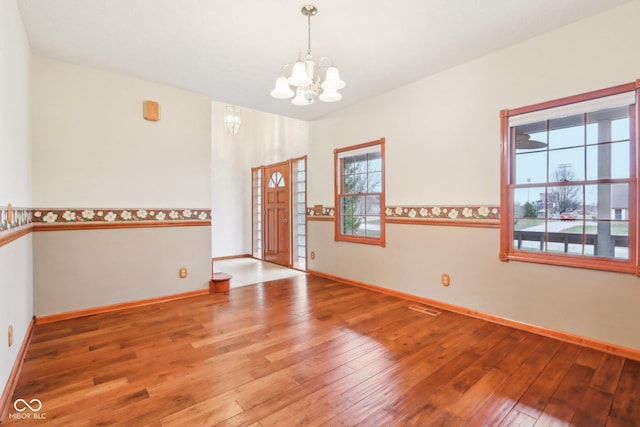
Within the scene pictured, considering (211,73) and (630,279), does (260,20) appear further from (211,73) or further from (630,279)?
(630,279)

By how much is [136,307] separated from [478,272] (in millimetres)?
3655

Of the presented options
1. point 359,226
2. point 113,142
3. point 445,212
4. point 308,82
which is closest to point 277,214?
point 359,226

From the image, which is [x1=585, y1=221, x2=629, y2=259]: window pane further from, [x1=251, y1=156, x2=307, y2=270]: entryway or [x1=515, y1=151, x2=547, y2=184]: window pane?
[x1=251, y1=156, x2=307, y2=270]: entryway

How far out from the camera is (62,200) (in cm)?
303

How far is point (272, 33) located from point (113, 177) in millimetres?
2267

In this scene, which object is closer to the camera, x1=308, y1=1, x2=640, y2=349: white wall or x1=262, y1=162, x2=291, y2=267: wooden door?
x1=308, y1=1, x2=640, y2=349: white wall

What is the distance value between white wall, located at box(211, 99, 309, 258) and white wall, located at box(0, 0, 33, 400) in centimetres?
382

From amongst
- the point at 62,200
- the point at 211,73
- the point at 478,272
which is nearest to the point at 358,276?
the point at 478,272

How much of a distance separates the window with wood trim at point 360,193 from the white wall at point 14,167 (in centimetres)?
340

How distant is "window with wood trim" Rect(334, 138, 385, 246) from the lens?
13.3 ft

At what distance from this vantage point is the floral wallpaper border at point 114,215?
2.96 m

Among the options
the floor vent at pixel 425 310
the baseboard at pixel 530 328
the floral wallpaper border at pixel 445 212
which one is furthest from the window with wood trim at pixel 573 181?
the floor vent at pixel 425 310

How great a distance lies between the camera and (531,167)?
273 cm

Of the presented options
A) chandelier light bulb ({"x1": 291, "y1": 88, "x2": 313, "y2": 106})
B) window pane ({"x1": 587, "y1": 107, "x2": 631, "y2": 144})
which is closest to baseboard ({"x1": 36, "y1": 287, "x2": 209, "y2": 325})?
chandelier light bulb ({"x1": 291, "y1": 88, "x2": 313, "y2": 106})
